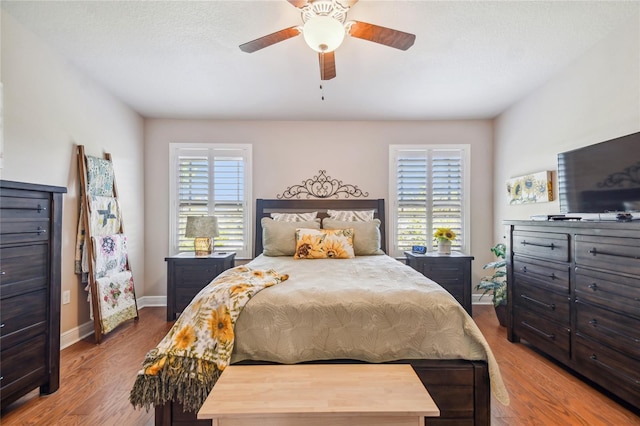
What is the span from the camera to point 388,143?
163 inches

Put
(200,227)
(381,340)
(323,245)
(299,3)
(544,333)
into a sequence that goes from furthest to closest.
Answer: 1. (200,227)
2. (323,245)
3. (544,333)
4. (299,3)
5. (381,340)

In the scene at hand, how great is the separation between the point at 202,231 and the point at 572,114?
3.98 m

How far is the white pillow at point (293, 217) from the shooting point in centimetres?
364

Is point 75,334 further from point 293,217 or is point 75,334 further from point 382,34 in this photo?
point 382,34

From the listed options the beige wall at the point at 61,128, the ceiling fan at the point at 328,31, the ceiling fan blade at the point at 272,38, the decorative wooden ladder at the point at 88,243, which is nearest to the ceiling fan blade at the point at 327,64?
the ceiling fan at the point at 328,31

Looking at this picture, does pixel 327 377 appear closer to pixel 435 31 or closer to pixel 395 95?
pixel 435 31

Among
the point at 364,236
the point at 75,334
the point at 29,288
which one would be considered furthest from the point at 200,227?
the point at 364,236

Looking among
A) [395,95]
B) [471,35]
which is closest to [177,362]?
[471,35]

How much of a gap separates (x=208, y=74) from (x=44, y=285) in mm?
2151

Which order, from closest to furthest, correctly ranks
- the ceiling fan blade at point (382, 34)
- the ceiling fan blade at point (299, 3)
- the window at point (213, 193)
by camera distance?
1. the ceiling fan blade at point (299, 3)
2. the ceiling fan blade at point (382, 34)
3. the window at point (213, 193)

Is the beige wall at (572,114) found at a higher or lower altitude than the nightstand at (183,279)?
higher

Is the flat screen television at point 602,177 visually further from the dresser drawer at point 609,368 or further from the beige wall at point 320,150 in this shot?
the beige wall at point 320,150

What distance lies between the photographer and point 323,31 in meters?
1.63

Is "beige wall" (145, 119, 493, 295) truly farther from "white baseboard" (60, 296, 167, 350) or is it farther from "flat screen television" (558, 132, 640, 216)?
"flat screen television" (558, 132, 640, 216)
